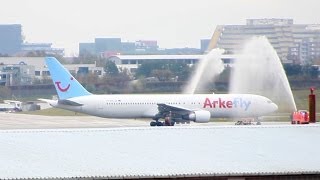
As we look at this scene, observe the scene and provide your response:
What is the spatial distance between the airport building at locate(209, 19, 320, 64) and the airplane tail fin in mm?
59890

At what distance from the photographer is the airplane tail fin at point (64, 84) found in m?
76.4

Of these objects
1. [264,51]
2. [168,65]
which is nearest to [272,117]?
[264,51]

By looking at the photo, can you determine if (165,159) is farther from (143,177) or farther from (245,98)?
(245,98)

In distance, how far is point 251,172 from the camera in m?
29.5

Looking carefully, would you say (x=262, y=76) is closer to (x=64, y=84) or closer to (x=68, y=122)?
(x=64, y=84)

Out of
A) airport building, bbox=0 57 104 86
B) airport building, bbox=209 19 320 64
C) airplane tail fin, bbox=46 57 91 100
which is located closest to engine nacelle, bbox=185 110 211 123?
airplane tail fin, bbox=46 57 91 100

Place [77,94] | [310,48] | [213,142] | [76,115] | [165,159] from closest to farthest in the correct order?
[165,159], [213,142], [77,94], [76,115], [310,48]

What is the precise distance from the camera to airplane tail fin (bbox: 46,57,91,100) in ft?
251

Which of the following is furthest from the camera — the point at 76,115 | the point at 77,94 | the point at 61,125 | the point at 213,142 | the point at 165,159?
the point at 76,115

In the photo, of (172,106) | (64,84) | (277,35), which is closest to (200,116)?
(172,106)

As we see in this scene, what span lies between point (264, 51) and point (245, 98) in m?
19.1

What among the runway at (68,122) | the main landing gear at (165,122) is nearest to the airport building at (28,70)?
the runway at (68,122)

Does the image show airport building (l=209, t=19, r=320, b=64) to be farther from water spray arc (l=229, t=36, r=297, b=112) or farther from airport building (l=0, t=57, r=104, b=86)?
water spray arc (l=229, t=36, r=297, b=112)

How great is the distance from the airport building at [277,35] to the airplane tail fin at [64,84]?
59.9 meters
